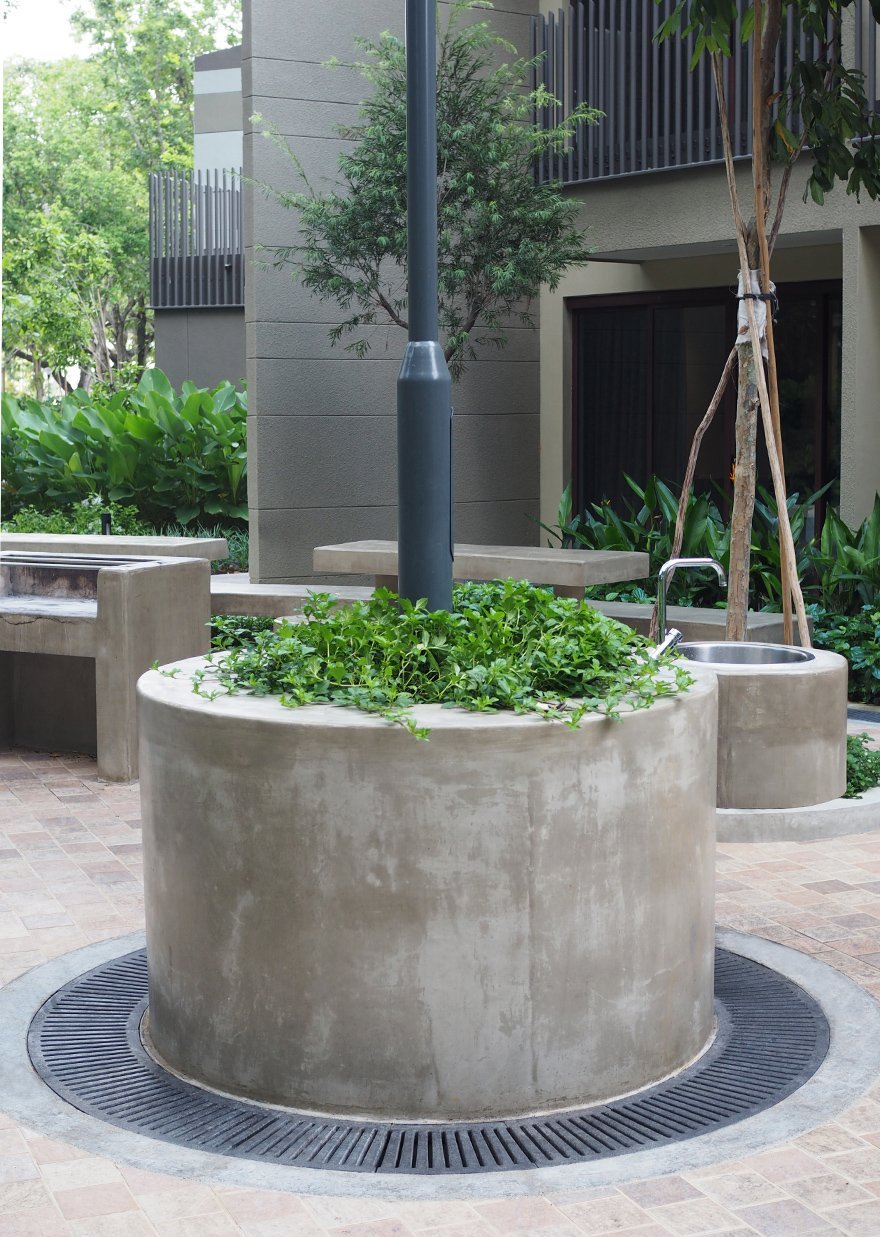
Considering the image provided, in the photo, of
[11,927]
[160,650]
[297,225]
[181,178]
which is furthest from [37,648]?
[181,178]

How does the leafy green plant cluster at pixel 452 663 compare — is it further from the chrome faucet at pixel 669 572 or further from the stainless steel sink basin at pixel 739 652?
the stainless steel sink basin at pixel 739 652

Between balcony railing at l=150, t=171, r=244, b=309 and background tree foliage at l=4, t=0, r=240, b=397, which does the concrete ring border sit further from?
background tree foliage at l=4, t=0, r=240, b=397

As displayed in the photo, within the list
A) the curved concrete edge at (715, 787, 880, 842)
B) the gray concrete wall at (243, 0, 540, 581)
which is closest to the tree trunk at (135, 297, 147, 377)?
the gray concrete wall at (243, 0, 540, 581)

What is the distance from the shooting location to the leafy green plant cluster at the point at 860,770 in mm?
7535

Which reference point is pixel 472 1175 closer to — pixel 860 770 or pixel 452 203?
pixel 860 770

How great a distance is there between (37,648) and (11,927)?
9.74 feet

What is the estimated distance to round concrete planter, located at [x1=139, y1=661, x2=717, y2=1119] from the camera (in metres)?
3.91

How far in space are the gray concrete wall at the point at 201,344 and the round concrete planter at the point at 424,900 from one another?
21.4m

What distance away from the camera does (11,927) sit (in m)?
5.77

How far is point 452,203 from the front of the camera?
38.3 ft

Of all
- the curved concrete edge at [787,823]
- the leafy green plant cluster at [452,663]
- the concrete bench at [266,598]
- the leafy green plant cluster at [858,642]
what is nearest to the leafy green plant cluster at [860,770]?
the curved concrete edge at [787,823]

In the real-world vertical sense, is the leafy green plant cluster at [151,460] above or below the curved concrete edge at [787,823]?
above

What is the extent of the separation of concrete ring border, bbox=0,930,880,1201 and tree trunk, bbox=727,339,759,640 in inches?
122

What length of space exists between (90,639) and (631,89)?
7303 millimetres
